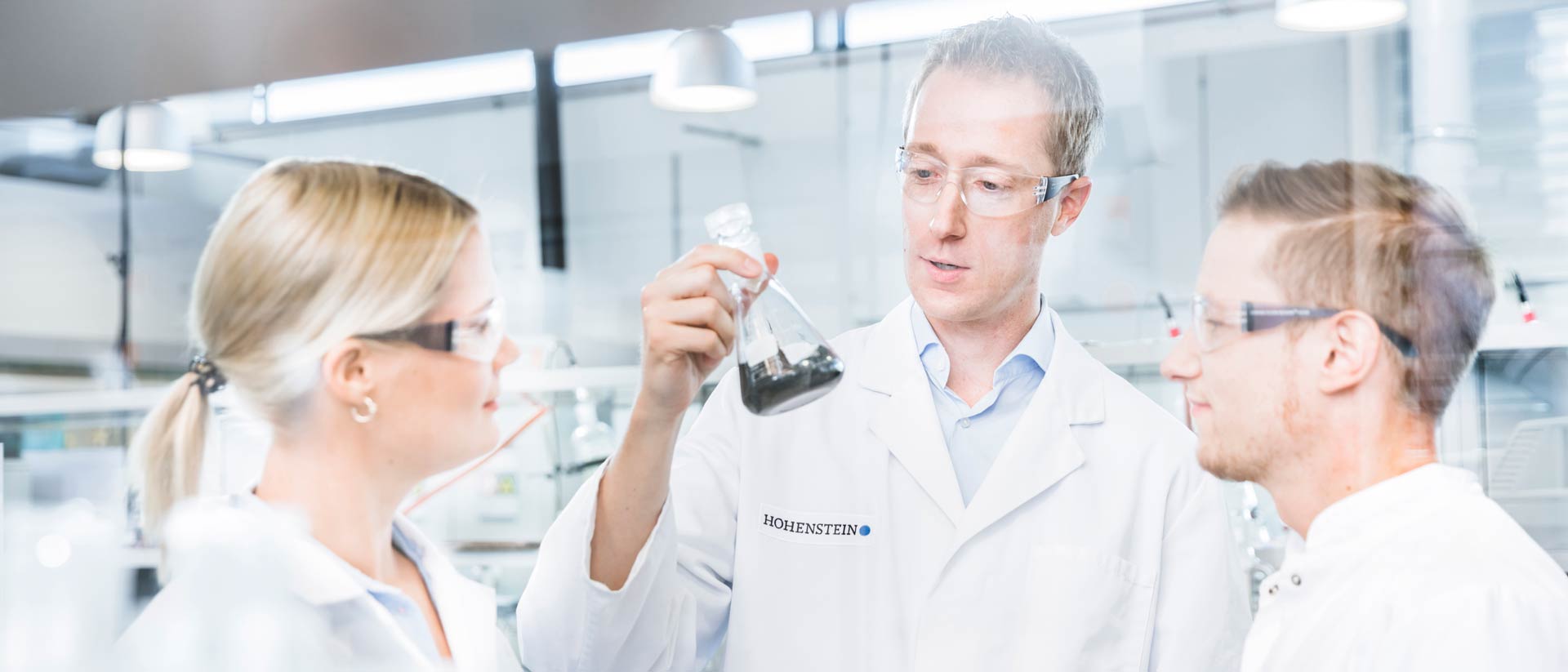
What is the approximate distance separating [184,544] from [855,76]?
631 mm

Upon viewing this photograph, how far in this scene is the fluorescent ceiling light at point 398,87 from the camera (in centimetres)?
83

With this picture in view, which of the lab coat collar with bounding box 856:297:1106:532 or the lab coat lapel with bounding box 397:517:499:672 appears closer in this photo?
the lab coat lapel with bounding box 397:517:499:672

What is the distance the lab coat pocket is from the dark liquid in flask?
31 centimetres

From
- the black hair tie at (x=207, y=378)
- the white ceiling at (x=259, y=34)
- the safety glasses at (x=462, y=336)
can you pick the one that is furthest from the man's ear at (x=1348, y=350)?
the black hair tie at (x=207, y=378)

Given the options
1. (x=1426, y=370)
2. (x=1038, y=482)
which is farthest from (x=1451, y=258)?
(x=1038, y=482)

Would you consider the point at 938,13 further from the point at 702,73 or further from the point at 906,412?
the point at 906,412

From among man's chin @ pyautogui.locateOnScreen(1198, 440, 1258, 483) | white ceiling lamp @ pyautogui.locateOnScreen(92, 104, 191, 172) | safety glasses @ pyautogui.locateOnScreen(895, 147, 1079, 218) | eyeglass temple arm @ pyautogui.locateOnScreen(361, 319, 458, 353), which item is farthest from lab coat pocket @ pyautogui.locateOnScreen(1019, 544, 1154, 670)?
white ceiling lamp @ pyautogui.locateOnScreen(92, 104, 191, 172)

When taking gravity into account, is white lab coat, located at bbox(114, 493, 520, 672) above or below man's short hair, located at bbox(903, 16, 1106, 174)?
below

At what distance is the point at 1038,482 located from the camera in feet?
3.90

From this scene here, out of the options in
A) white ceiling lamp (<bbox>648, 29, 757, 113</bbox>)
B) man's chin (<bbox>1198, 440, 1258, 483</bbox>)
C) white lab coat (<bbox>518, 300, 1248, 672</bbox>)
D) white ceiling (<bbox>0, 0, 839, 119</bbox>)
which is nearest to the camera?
white ceiling (<bbox>0, 0, 839, 119</bbox>)

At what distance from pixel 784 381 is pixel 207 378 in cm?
45

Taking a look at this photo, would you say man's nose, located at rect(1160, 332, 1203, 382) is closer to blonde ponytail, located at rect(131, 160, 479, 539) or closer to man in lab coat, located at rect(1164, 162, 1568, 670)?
man in lab coat, located at rect(1164, 162, 1568, 670)

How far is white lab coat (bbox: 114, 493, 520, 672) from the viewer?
2.61ft

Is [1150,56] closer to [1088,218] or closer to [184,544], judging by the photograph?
[1088,218]
